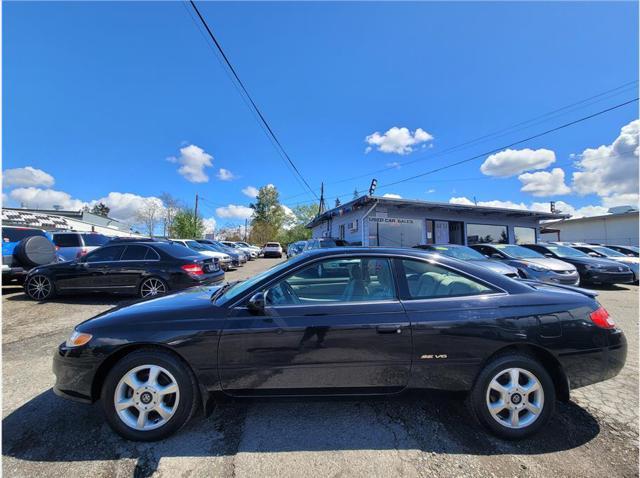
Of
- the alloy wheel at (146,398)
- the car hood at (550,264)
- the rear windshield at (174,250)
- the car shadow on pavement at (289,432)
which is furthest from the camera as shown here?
the car hood at (550,264)

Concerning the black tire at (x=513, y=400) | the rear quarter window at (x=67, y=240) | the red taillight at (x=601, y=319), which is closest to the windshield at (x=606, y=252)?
the red taillight at (x=601, y=319)

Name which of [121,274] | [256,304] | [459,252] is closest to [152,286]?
[121,274]

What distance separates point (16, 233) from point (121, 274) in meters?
4.64

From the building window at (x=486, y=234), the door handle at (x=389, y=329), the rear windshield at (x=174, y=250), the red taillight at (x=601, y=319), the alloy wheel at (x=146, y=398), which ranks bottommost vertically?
the alloy wheel at (x=146, y=398)

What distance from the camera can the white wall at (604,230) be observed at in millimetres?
27562

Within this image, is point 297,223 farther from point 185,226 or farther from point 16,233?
point 16,233

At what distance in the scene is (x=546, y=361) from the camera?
8.35ft

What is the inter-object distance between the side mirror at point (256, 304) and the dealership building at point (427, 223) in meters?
13.6

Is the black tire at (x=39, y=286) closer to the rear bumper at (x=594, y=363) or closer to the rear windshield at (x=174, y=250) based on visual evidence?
the rear windshield at (x=174, y=250)

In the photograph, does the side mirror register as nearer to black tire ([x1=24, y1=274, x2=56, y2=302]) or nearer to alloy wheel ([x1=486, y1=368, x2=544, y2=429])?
alloy wheel ([x1=486, y1=368, x2=544, y2=429])

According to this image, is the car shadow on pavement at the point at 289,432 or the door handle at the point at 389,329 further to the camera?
the door handle at the point at 389,329

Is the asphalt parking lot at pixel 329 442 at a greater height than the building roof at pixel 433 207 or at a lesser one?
lesser

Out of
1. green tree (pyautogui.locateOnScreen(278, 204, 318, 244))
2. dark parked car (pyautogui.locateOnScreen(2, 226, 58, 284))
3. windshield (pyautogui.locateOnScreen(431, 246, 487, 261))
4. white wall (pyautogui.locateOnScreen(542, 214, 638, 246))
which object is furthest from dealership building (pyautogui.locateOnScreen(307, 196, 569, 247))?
green tree (pyautogui.locateOnScreen(278, 204, 318, 244))

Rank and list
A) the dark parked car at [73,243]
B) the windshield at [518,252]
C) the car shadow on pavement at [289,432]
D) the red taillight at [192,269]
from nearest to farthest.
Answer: the car shadow on pavement at [289,432], the red taillight at [192,269], the windshield at [518,252], the dark parked car at [73,243]
